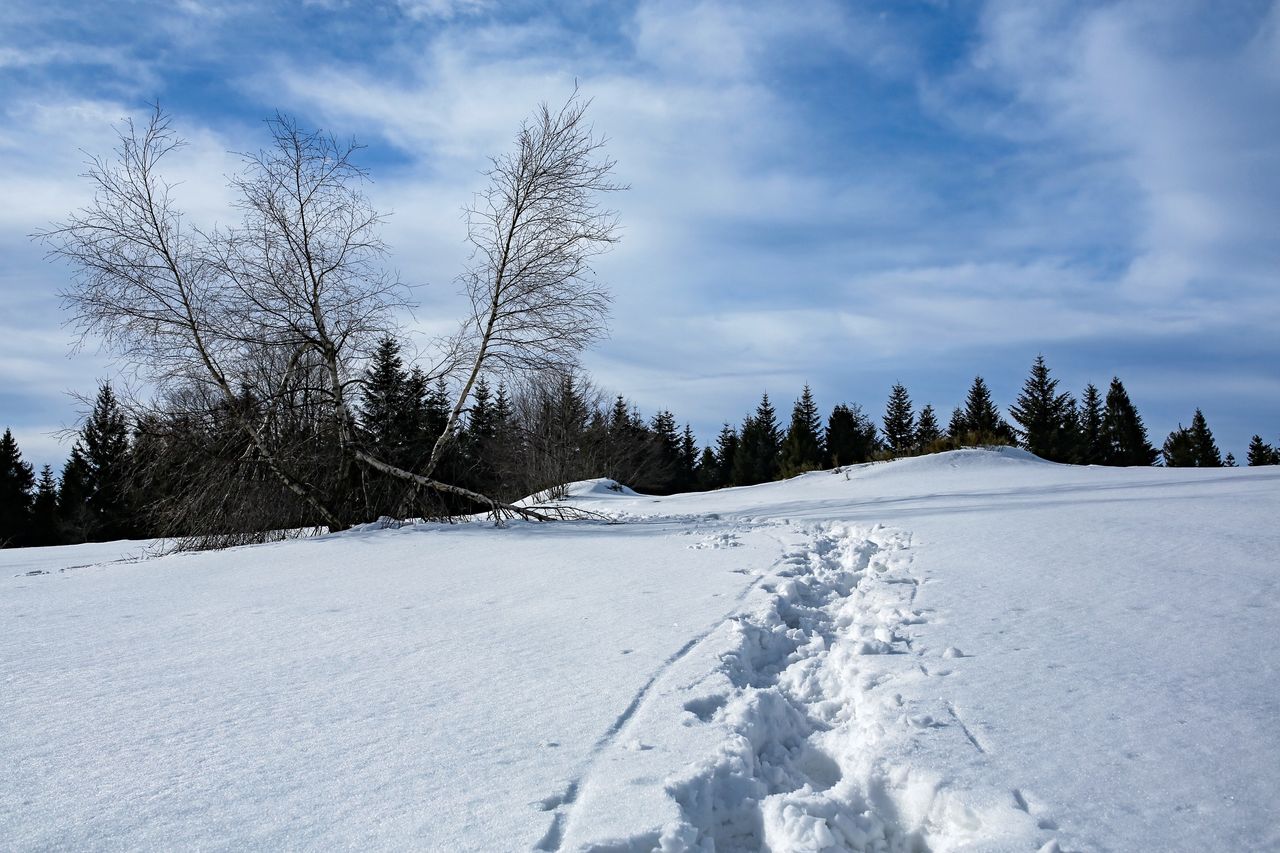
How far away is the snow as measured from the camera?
1973 millimetres

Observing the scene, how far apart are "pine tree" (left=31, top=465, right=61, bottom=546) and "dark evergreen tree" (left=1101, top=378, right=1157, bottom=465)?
54.8 metres

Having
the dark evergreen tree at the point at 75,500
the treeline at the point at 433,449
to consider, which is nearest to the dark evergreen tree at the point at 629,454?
the treeline at the point at 433,449

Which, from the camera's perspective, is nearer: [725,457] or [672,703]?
[672,703]

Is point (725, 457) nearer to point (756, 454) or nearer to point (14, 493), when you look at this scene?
point (756, 454)

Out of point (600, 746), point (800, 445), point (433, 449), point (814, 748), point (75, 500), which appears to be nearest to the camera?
point (600, 746)

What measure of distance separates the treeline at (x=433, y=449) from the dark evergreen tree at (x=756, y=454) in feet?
0.43

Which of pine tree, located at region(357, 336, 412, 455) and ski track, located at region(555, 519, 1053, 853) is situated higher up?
pine tree, located at region(357, 336, 412, 455)

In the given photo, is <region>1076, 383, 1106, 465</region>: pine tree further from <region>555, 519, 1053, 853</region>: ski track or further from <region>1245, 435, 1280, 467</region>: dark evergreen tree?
<region>555, 519, 1053, 853</region>: ski track

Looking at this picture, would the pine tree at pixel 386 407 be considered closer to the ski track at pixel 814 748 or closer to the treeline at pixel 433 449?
the treeline at pixel 433 449

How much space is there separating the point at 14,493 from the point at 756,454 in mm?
38424

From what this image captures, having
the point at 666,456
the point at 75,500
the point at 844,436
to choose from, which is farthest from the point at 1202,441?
the point at 75,500

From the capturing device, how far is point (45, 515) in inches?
1241

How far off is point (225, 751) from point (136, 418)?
8.11m

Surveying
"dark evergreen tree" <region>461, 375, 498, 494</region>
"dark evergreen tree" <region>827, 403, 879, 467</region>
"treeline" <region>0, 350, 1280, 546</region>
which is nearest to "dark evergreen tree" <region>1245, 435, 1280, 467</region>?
"treeline" <region>0, 350, 1280, 546</region>
